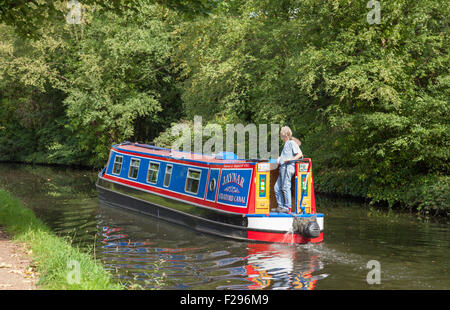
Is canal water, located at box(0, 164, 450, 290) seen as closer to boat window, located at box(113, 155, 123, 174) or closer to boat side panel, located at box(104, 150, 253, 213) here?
boat side panel, located at box(104, 150, 253, 213)

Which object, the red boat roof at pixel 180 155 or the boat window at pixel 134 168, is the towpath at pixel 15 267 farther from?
the boat window at pixel 134 168

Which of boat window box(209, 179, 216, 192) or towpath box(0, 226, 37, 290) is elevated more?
boat window box(209, 179, 216, 192)

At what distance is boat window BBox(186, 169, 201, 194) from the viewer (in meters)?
13.7

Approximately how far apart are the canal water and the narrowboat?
30 cm

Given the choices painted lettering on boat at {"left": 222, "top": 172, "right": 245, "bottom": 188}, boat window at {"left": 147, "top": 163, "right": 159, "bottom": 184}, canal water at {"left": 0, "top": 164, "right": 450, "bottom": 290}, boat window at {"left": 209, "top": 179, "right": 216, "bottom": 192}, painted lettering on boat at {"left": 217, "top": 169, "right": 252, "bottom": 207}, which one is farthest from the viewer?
boat window at {"left": 147, "top": 163, "right": 159, "bottom": 184}

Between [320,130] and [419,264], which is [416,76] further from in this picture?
[419,264]

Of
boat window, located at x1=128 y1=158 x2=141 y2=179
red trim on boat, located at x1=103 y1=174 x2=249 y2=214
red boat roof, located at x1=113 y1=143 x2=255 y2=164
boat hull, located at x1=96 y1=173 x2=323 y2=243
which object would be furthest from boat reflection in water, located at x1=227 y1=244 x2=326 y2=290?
boat window, located at x1=128 y1=158 x2=141 y2=179

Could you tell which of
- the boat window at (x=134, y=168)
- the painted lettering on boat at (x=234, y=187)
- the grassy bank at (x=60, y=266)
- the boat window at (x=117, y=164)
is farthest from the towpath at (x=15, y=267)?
the boat window at (x=117, y=164)

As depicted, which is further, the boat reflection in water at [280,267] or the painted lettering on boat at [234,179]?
the painted lettering on boat at [234,179]

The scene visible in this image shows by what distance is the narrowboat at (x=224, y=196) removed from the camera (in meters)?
11.3

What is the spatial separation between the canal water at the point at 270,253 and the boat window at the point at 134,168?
124cm

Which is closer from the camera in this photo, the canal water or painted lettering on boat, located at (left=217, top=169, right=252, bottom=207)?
the canal water

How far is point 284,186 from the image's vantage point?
11.4 meters

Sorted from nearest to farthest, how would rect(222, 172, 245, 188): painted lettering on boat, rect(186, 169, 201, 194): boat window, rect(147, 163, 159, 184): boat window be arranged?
rect(222, 172, 245, 188): painted lettering on boat
rect(186, 169, 201, 194): boat window
rect(147, 163, 159, 184): boat window
